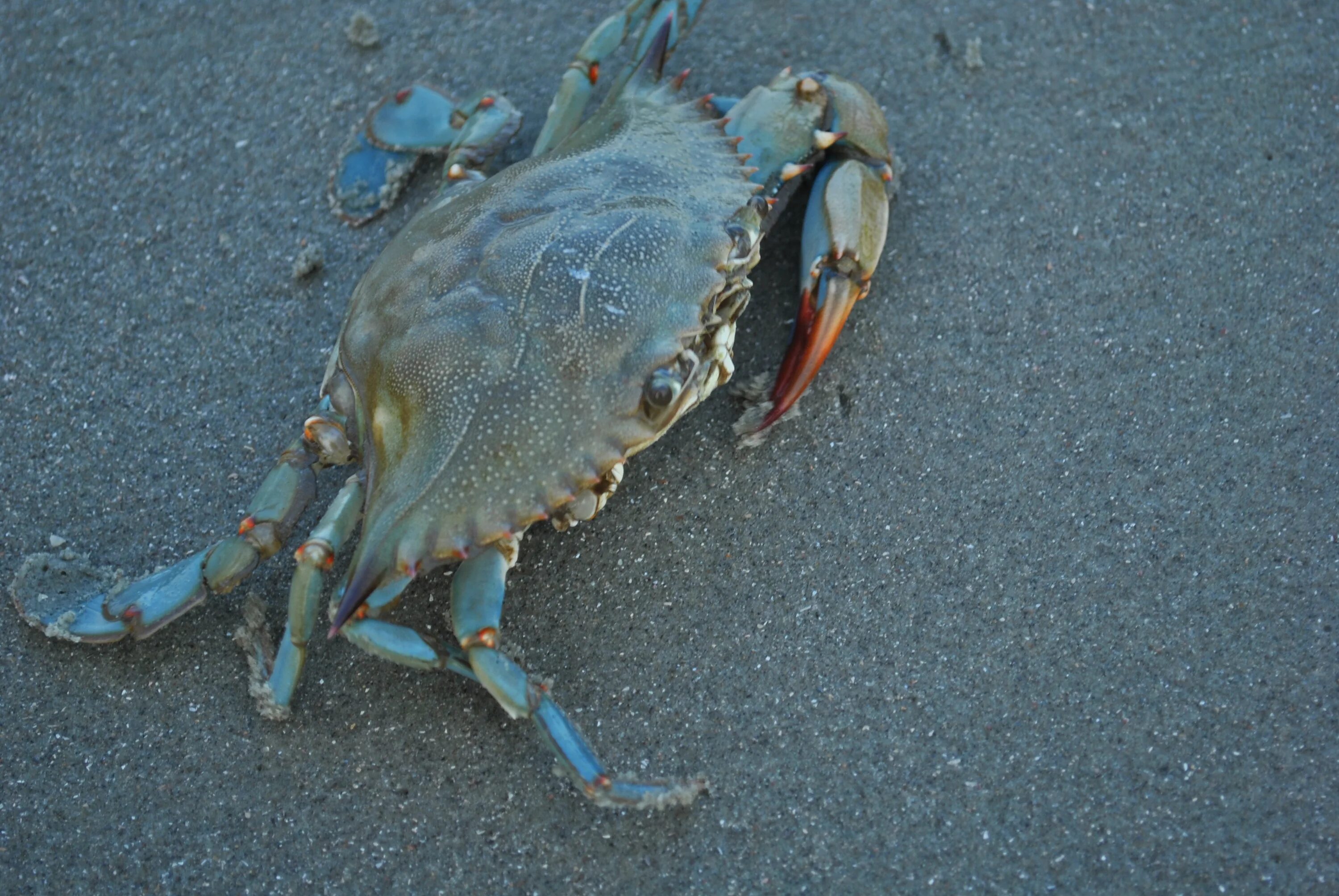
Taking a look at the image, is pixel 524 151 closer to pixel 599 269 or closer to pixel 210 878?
pixel 599 269

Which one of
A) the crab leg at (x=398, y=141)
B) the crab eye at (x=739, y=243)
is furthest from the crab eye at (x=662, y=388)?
the crab leg at (x=398, y=141)

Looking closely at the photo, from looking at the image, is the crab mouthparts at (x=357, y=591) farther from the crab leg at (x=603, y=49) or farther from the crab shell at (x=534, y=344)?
the crab leg at (x=603, y=49)

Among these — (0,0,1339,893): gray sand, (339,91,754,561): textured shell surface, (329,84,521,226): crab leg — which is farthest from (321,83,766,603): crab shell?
(329,84,521,226): crab leg

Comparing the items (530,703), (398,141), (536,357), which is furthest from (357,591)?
(398,141)

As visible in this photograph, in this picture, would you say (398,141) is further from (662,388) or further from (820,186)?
(662,388)

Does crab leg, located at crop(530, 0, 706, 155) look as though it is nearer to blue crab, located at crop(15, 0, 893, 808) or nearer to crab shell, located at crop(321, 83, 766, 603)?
blue crab, located at crop(15, 0, 893, 808)

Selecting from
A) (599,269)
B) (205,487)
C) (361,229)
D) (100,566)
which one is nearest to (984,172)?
(599,269)
